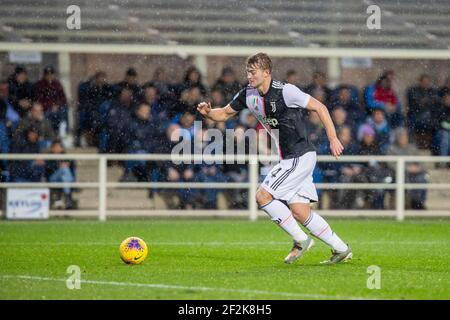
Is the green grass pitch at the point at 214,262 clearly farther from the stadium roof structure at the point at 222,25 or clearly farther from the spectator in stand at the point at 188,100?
the stadium roof structure at the point at 222,25

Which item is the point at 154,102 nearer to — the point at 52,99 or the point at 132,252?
the point at 52,99

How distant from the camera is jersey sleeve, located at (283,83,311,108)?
10.1m

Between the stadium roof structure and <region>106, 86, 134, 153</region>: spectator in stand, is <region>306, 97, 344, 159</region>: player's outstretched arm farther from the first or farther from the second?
the stadium roof structure

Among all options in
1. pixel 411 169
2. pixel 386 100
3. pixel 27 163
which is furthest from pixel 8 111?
pixel 411 169

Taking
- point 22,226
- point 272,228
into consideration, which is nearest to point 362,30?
point 272,228

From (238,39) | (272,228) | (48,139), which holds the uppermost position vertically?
(238,39)

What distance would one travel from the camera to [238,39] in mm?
20297

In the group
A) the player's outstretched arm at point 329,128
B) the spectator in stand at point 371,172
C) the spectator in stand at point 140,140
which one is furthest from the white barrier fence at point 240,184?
the player's outstretched arm at point 329,128

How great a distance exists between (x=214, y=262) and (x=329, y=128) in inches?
73.6

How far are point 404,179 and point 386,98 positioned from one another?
1552mm

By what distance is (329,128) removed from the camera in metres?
9.91

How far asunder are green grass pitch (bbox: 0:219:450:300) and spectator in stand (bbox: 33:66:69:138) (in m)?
2.01

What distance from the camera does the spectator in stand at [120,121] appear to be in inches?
667
